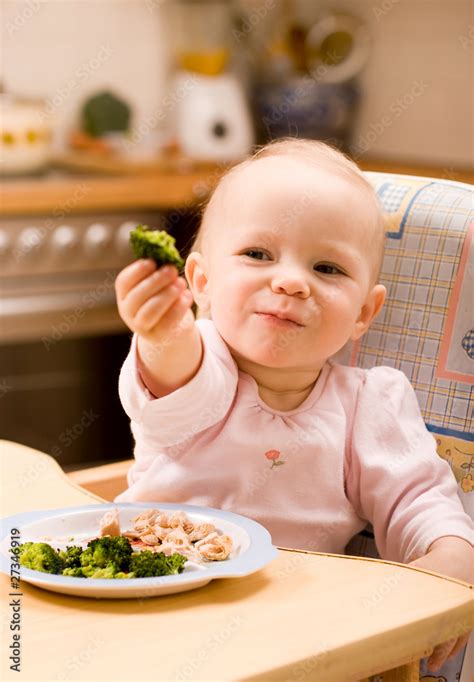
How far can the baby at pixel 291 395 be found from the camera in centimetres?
103

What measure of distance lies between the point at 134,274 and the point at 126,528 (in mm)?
270

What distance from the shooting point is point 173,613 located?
80cm

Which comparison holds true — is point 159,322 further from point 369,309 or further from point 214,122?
point 214,122

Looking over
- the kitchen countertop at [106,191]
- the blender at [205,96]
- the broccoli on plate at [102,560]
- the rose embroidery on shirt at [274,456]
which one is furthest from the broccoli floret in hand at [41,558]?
the blender at [205,96]

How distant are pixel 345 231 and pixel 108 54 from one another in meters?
2.17

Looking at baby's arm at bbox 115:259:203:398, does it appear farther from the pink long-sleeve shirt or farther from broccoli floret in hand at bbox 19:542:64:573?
broccoli floret in hand at bbox 19:542:64:573

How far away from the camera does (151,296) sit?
0.85m

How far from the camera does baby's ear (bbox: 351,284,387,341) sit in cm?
118

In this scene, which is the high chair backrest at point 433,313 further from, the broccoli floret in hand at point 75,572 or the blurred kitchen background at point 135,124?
the blurred kitchen background at point 135,124

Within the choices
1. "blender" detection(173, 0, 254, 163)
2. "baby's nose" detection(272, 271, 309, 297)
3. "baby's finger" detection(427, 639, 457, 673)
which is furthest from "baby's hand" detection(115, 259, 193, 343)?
"blender" detection(173, 0, 254, 163)

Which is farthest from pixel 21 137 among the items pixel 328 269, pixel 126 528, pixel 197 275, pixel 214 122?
pixel 126 528

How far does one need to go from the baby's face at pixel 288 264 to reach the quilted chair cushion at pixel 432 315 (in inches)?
7.6

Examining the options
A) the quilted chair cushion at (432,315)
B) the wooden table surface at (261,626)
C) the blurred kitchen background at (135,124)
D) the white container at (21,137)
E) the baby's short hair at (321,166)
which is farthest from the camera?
the white container at (21,137)

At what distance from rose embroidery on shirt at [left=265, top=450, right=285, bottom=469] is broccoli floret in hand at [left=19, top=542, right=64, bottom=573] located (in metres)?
0.29
